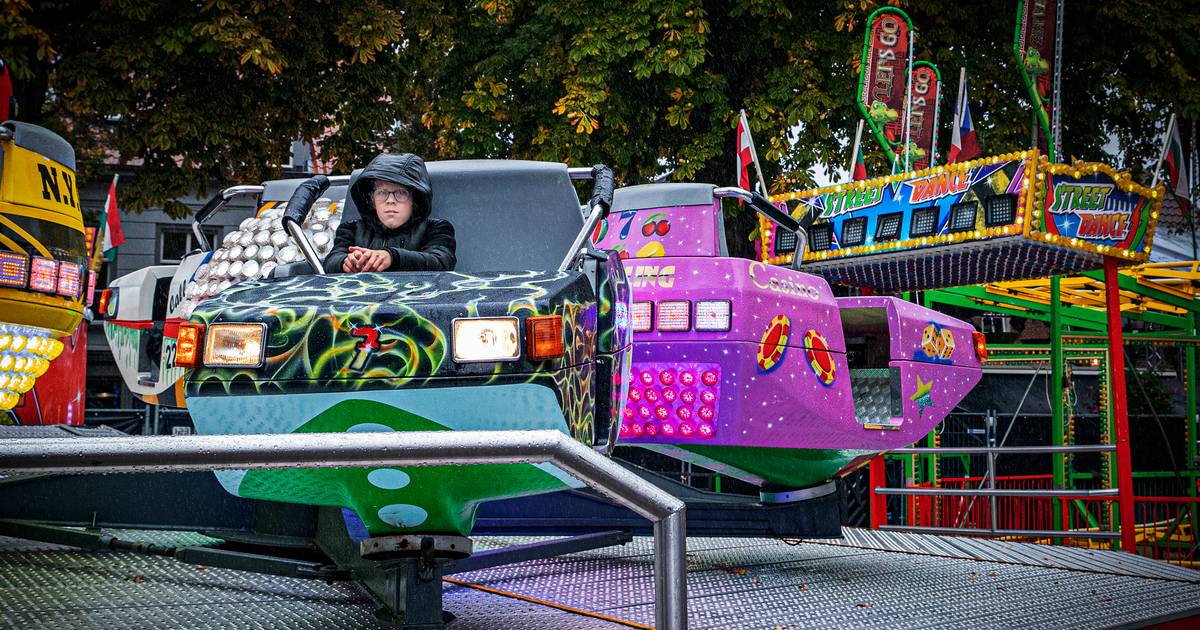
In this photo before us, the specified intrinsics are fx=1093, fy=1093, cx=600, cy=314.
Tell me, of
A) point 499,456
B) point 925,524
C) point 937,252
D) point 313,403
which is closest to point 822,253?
point 937,252

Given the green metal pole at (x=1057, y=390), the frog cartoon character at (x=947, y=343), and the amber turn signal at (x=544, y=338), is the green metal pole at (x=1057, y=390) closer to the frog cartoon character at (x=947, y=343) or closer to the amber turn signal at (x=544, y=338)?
the frog cartoon character at (x=947, y=343)

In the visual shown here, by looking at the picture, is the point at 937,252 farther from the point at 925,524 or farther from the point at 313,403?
the point at 313,403

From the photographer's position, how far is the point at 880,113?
11758 millimetres

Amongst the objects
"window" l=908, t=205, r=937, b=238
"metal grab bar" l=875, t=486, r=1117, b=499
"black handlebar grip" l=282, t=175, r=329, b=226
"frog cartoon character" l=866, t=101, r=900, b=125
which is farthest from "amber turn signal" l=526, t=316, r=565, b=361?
"frog cartoon character" l=866, t=101, r=900, b=125

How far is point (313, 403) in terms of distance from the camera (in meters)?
2.88

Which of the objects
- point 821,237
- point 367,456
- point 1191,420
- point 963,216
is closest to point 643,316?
point 367,456

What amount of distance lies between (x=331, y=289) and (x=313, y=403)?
0.52m

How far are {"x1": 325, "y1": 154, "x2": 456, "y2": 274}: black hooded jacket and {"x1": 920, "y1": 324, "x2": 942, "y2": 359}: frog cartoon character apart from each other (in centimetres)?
303

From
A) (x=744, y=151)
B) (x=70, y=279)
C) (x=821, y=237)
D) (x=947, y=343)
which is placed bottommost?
(x=947, y=343)

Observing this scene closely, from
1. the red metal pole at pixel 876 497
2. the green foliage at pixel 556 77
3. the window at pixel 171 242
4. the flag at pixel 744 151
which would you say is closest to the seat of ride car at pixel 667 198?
the red metal pole at pixel 876 497

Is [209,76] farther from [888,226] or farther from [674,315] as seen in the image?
[674,315]

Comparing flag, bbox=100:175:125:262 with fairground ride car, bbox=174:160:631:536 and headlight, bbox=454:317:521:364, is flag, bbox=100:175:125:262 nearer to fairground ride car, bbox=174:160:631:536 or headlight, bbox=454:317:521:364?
fairground ride car, bbox=174:160:631:536

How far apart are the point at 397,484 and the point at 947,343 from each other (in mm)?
4185

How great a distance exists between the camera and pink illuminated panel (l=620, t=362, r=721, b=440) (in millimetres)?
4926
